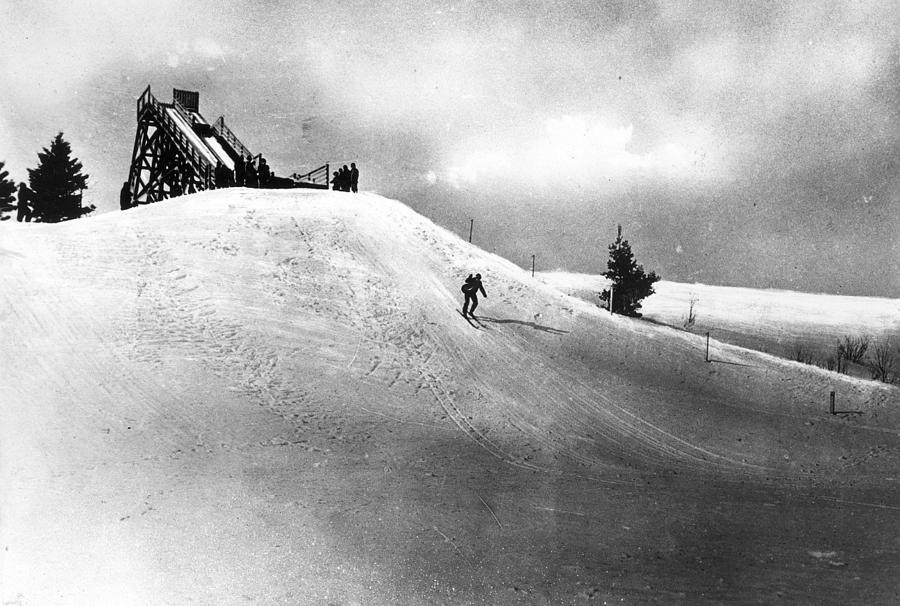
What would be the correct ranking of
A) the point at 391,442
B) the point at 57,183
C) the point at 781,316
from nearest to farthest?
the point at 391,442, the point at 781,316, the point at 57,183

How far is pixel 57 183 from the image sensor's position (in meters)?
9.15

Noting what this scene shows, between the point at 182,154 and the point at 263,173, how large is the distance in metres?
2.91

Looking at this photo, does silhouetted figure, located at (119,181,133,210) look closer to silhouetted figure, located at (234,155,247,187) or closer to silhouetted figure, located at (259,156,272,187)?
silhouetted figure, located at (234,155,247,187)

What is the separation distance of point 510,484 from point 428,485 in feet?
2.58

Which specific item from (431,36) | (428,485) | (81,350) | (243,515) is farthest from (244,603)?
(431,36)

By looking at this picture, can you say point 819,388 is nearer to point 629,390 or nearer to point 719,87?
point 629,390

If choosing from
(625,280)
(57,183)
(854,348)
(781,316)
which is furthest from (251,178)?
(854,348)

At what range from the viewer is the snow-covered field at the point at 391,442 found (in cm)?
457

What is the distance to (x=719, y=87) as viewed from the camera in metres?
6.69

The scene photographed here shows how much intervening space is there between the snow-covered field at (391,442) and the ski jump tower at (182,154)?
12.3ft

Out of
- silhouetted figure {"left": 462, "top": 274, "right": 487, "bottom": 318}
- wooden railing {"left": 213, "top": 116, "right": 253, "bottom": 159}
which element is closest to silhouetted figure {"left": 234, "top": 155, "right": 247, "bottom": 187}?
wooden railing {"left": 213, "top": 116, "right": 253, "bottom": 159}

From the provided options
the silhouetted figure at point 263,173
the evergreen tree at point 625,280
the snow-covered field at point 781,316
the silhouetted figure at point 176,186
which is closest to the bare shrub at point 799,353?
→ the snow-covered field at point 781,316

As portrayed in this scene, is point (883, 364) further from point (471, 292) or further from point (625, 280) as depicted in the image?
point (471, 292)

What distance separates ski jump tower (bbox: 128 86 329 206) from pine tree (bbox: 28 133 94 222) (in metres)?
2.05
